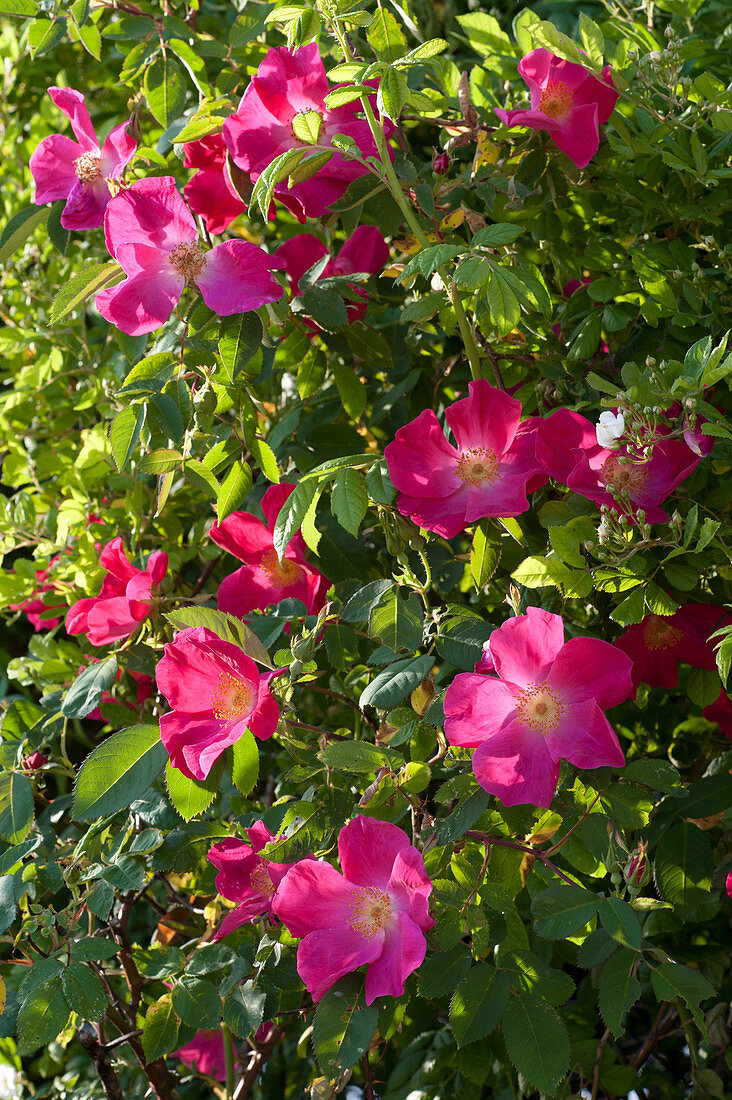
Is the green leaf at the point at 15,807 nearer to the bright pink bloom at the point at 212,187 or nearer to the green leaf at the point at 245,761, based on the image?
the green leaf at the point at 245,761

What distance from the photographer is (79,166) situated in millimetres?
1097

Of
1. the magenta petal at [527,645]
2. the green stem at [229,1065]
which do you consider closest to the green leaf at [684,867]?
the magenta petal at [527,645]

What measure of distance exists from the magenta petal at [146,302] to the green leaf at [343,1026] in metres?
0.64

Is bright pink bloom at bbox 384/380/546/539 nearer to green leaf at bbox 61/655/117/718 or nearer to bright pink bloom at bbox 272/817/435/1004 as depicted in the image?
bright pink bloom at bbox 272/817/435/1004

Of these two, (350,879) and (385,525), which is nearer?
(350,879)

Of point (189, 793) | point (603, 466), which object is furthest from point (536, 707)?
point (189, 793)

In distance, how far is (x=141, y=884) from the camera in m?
0.94

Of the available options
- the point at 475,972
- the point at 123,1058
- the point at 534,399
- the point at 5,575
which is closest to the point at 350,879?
the point at 475,972

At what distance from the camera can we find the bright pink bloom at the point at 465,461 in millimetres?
912

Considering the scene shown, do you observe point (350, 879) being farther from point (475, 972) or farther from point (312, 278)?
point (312, 278)

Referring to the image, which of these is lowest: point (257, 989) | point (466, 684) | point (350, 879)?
point (257, 989)

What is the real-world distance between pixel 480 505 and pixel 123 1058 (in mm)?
946

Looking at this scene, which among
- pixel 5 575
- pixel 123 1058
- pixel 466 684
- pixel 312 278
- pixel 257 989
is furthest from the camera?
pixel 5 575

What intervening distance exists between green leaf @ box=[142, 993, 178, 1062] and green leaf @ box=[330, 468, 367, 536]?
0.54m
